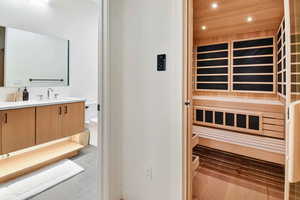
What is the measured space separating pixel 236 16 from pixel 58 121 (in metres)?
3.12

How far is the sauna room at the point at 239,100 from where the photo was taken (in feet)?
6.86

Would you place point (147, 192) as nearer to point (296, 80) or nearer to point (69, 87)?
point (296, 80)

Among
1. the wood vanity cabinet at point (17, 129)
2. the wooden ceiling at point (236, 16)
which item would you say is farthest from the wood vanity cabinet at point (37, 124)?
the wooden ceiling at point (236, 16)

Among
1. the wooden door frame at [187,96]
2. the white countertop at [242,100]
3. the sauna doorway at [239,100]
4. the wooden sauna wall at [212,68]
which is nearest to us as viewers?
the wooden door frame at [187,96]

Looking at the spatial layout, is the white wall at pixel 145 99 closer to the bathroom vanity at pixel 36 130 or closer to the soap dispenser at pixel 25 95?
the bathroom vanity at pixel 36 130

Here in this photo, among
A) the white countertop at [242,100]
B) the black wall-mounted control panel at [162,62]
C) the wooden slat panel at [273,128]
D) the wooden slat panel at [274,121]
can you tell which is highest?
the black wall-mounted control panel at [162,62]

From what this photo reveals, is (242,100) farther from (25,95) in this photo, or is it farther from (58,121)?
(25,95)

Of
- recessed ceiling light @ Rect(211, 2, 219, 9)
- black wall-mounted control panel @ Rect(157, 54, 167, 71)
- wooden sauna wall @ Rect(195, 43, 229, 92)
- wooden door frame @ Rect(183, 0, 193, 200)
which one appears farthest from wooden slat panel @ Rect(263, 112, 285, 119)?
A: black wall-mounted control panel @ Rect(157, 54, 167, 71)

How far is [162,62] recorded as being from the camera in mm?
1354

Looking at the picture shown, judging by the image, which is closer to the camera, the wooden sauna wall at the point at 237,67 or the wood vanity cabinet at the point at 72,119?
the wood vanity cabinet at the point at 72,119

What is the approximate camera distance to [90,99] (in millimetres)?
3365

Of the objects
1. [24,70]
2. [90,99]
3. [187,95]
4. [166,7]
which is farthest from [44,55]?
[187,95]

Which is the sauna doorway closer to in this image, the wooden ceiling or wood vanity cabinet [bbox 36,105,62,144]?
the wooden ceiling

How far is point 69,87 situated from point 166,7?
2.34 m
